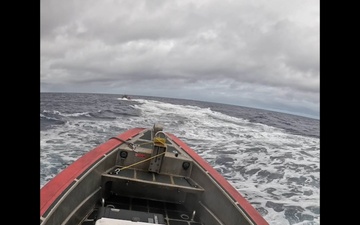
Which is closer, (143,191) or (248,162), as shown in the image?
(143,191)

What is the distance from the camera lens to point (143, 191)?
509 centimetres

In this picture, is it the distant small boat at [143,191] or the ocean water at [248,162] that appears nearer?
the distant small boat at [143,191]

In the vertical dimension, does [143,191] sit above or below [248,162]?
above

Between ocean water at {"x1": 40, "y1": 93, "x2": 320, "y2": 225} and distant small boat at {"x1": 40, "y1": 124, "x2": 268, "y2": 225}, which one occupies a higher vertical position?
distant small boat at {"x1": 40, "y1": 124, "x2": 268, "y2": 225}

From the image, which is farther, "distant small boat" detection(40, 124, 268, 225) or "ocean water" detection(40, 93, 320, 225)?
"ocean water" detection(40, 93, 320, 225)

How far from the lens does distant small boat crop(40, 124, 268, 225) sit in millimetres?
3756

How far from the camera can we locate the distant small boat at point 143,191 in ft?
12.3

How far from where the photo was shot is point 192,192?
4.84 m

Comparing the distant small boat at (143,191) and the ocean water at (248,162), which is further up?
the distant small boat at (143,191)
